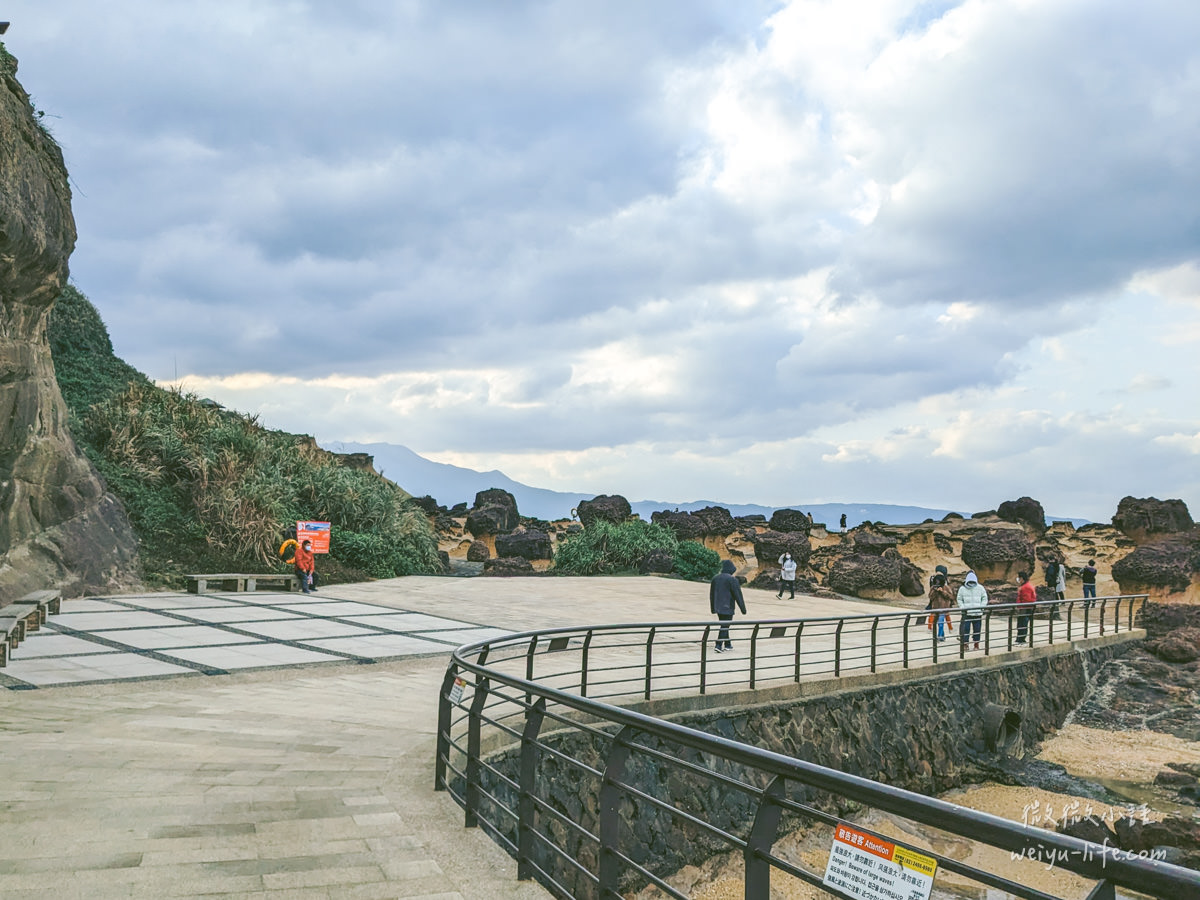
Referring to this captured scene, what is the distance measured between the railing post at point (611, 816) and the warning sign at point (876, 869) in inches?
52.0

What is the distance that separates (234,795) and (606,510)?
1084 inches

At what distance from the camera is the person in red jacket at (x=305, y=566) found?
19438 millimetres

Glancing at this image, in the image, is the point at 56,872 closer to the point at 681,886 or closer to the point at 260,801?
the point at 260,801

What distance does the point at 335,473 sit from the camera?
81.4 feet

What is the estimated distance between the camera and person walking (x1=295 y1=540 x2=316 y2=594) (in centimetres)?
1944

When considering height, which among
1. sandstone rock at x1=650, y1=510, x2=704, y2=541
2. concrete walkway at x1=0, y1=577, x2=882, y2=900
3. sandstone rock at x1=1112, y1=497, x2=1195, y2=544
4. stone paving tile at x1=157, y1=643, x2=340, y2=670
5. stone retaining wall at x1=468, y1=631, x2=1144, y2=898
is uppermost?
sandstone rock at x1=1112, y1=497, x2=1195, y2=544

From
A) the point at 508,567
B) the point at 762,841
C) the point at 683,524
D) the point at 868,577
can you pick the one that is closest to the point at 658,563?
the point at 508,567

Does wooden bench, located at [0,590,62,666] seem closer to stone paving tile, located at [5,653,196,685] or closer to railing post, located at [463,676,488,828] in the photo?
stone paving tile, located at [5,653,196,685]

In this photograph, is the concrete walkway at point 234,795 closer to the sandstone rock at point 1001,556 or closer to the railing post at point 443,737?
the railing post at point 443,737

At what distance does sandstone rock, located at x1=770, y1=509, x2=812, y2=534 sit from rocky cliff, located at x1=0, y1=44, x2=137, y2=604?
26.4m

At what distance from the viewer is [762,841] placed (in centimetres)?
263

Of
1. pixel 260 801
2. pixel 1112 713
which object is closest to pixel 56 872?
pixel 260 801

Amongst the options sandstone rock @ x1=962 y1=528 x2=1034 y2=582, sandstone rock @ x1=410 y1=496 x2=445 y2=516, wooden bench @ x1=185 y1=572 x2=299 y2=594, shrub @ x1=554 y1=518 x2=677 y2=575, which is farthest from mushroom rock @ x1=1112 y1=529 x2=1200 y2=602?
sandstone rock @ x1=410 y1=496 x2=445 y2=516

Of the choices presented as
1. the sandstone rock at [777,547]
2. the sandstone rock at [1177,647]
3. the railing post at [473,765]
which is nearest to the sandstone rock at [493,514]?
the sandstone rock at [777,547]
